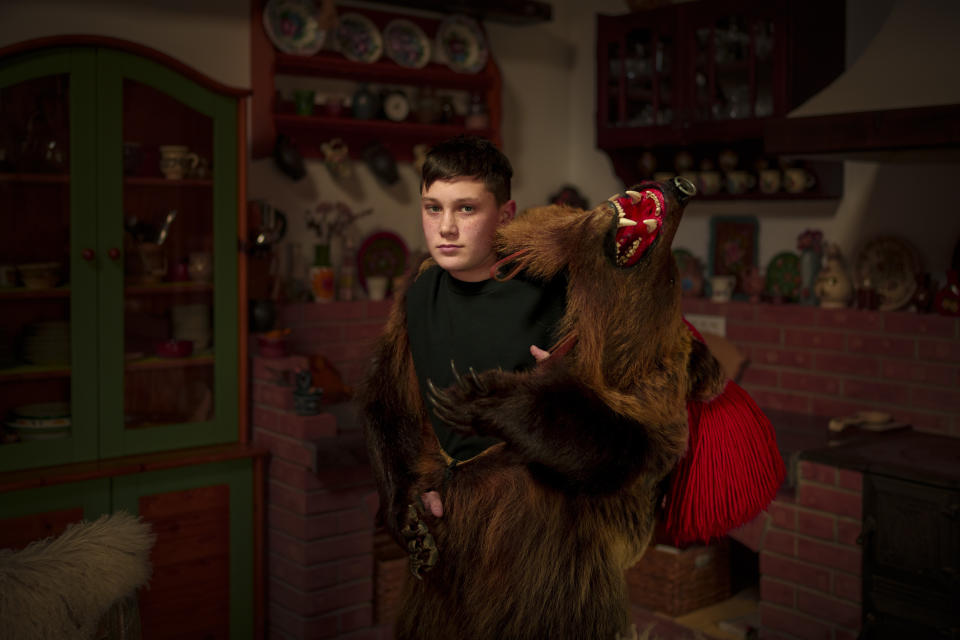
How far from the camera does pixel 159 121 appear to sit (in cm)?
285

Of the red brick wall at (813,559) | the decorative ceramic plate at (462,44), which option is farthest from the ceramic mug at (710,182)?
the red brick wall at (813,559)

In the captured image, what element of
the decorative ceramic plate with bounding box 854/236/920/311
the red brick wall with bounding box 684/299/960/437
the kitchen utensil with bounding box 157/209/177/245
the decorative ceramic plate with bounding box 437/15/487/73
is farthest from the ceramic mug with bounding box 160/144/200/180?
the decorative ceramic plate with bounding box 854/236/920/311

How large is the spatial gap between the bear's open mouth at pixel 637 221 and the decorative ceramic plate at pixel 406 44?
2.46m

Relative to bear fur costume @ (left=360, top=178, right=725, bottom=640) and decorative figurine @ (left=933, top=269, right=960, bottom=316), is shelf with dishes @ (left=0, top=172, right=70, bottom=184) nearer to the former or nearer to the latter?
bear fur costume @ (left=360, top=178, right=725, bottom=640)

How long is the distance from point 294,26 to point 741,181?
5.50ft

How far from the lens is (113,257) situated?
2.77 meters

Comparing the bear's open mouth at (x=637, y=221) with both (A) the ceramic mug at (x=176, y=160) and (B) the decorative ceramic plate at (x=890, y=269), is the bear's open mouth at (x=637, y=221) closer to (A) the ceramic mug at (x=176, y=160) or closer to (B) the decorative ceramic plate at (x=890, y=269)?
(A) the ceramic mug at (x=176, y=160)

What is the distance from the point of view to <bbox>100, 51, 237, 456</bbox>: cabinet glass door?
279 cm

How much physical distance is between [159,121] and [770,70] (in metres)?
1.96

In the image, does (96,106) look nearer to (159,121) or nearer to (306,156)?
(159,121)

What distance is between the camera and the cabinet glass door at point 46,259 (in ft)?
8.61

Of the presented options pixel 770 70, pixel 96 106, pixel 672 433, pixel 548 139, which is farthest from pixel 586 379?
pixel 548 139

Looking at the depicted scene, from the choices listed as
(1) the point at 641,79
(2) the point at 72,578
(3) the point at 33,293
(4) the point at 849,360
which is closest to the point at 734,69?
(1) the point at 641,79

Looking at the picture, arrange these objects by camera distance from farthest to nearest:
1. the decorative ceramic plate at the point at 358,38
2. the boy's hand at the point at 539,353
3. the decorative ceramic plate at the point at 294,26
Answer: the decorative ceramic plate at the point at 358,38, the decorative ceramic plate at the point at 294,26, the boy's hand at the point at 539,353
